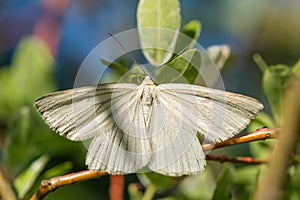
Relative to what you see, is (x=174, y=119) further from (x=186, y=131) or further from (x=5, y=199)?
(x=5, y=199)

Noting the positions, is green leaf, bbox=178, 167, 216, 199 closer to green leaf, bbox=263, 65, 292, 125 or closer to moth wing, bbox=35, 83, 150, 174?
green leaf, bbox=263, 65, 292, 125

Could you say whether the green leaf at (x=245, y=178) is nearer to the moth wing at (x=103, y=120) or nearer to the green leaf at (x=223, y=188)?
the green leaf at (x=223, y=188)

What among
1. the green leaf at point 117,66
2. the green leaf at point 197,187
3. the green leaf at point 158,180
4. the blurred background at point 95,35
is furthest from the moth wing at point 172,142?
the blurred background at point 95,35

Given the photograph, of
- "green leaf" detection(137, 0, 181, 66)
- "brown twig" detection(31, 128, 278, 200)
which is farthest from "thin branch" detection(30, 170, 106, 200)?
"green leaf" detection(137, 0, 181, 66)

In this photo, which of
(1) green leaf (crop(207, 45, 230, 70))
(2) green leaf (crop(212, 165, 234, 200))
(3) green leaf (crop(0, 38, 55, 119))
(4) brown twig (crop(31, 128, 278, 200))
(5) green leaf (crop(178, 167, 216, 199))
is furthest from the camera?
(3) green leaf (crop(0, 38, 55, 119))

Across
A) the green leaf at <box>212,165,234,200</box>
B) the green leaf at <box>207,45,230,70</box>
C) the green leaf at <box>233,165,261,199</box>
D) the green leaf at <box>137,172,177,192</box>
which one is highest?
the green leaf at <box>207,45,230,70</box>

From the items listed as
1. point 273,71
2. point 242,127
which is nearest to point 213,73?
point 273,71

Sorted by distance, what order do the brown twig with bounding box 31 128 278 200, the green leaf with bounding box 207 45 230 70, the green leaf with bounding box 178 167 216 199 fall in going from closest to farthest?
the brown twig with bounding box 31 128 278 200 → the green leaf with bounding box 207 45 230 70 → the green leaf with bounding box 178 167 216 199

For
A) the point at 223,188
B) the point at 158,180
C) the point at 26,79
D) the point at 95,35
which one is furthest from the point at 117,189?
the point at 95,35
